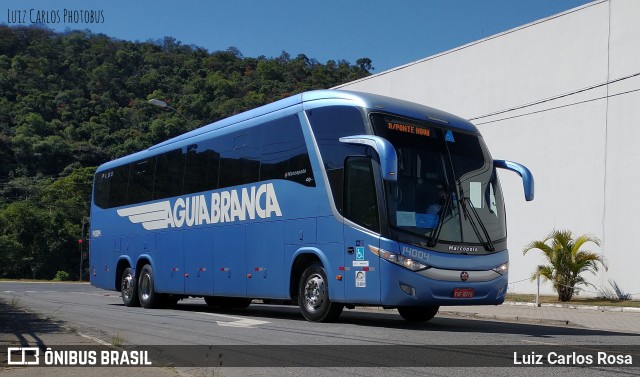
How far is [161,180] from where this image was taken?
19953 millimetres

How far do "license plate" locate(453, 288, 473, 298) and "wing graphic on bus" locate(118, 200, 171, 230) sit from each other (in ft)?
30.8

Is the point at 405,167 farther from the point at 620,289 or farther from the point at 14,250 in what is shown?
Answer: the point at 14,250

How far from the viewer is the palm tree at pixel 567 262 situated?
24062 mm

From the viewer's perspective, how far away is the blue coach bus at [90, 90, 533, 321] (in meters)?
12.2

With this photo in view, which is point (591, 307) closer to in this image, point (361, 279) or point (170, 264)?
point (361, 279)

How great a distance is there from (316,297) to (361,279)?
1.50m

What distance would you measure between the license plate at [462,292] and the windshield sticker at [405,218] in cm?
132

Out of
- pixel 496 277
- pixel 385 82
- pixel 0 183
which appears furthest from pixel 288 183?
pixel 0 183

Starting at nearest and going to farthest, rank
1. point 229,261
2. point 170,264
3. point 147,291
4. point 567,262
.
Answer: point 229,261
point 170,264
point 147,291
point 567,262

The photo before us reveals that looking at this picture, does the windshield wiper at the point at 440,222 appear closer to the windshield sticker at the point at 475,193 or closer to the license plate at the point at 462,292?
the windshield sticker at the point at 475,193

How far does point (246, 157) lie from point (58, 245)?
6190cm

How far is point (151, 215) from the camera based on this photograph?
20.2m

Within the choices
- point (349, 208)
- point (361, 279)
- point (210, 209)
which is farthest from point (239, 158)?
point (361, 279)

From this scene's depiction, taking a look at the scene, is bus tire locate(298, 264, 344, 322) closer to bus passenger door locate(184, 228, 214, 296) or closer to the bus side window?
the bus side window
